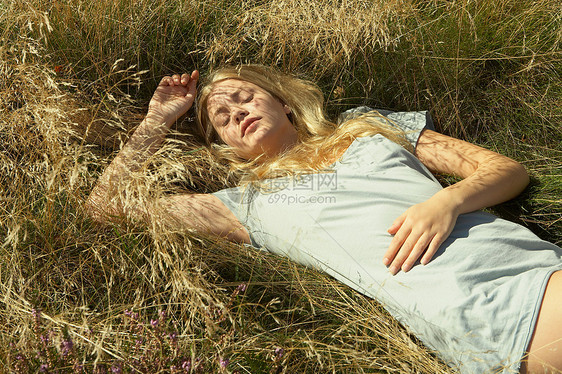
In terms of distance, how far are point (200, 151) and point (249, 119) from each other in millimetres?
314

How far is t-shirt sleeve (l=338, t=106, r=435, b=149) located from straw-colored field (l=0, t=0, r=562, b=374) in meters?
0.27

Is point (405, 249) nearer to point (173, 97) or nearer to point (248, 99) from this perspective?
point (248, 99)

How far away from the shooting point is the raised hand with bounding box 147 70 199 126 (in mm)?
2469

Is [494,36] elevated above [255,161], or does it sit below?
above

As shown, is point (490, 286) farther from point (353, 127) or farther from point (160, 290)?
point (160, 290)

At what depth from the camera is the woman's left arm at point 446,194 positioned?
1861 millimetres

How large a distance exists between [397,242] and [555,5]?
1768 mm

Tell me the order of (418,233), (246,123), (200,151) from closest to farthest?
(418,233) < (246,123) < (200,151)

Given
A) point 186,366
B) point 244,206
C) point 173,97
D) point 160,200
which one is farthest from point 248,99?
point 186,366

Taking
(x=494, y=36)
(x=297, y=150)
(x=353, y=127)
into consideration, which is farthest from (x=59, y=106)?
(x=494, y=36)

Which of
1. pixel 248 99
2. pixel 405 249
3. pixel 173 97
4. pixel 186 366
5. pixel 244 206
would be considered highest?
pixel 248 99

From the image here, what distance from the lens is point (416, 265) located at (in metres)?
1.87

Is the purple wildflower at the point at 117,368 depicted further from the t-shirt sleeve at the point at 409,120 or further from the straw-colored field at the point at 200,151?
the t-shirt sleeve at the point at 409,120

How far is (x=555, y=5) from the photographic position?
8.85ft
